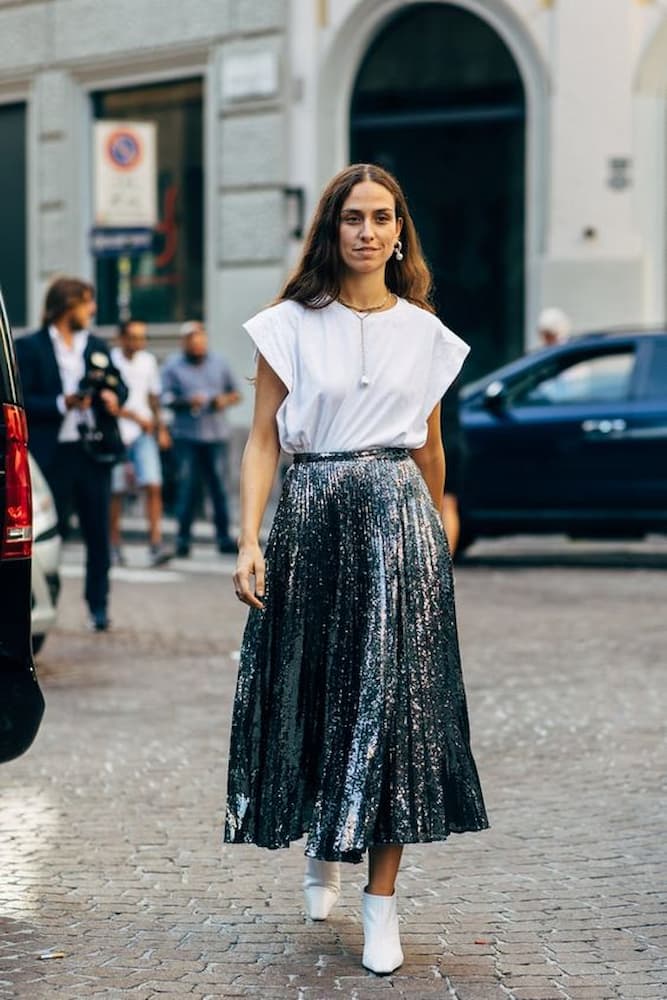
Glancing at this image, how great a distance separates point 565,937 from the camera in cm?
488

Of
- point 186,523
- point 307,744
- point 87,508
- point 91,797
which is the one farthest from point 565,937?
point 186,523

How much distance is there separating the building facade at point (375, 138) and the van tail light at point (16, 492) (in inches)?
568

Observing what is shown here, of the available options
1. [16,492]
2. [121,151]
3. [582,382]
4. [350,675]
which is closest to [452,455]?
[582,382]

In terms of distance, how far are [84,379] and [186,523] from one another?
5.16 meters

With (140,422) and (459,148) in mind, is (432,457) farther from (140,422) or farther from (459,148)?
(459,148)

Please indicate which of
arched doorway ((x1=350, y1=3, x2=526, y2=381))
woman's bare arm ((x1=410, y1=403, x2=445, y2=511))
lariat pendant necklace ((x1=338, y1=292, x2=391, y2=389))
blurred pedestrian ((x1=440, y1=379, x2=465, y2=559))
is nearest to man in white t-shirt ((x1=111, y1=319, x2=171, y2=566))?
blurred pedestrian ((x1=440, y1=379, x2=465, y2=559))

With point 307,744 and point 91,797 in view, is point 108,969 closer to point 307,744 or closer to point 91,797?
point 307,744

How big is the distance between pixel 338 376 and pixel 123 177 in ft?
46.8

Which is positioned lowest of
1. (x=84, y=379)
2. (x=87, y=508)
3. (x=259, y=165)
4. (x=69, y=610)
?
(x=69, y=610)

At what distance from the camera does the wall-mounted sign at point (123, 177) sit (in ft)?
61.0

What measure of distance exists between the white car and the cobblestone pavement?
0.29 m

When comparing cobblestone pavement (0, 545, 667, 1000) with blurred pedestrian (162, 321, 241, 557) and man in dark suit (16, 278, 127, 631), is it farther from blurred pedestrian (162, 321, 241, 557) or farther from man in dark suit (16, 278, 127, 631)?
blurred pedestrian (162, 321, 241, 557)

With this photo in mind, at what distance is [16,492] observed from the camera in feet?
17.1

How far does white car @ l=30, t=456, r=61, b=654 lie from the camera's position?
9188 mm
